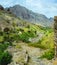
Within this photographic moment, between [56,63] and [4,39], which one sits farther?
[4,39]

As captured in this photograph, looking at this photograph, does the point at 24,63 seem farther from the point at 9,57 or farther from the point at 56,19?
the point at 56,19

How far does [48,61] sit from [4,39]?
116391 mm

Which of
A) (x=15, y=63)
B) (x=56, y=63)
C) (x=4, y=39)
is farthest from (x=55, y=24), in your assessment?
(x=4, y=39)

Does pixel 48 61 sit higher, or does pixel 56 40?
pixel 56 40

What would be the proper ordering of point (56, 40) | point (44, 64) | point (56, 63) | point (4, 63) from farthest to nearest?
point (4, 63)
point (44, 64)
point (56, 40)
point (56, 63)

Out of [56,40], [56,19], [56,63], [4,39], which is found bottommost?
[4,39]

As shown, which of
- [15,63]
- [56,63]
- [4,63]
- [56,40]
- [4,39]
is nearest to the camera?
[56,63]

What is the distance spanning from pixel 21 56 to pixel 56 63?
2669 inches

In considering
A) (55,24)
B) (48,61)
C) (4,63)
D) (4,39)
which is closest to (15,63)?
(48,61)

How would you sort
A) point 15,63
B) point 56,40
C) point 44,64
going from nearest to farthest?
point 56,40
point 15,63
point 44,64

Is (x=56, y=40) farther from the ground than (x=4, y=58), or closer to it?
farther from the ground

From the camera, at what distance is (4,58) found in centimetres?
9288

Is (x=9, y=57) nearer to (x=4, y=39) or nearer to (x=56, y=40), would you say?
(x=56, y=40)

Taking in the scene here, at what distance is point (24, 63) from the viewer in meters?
78.6
